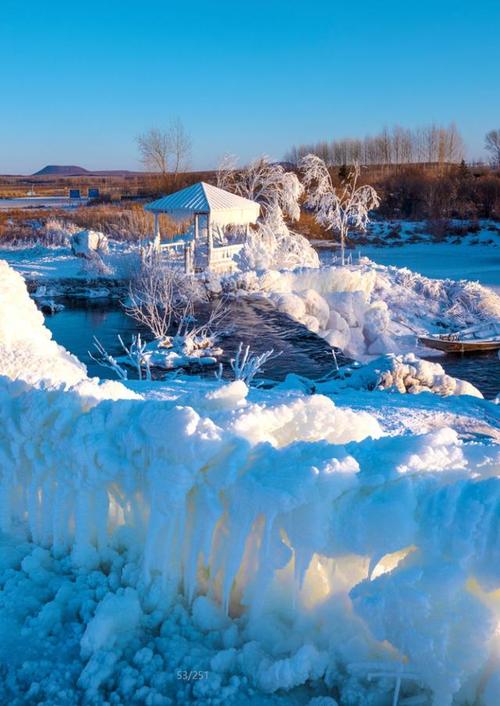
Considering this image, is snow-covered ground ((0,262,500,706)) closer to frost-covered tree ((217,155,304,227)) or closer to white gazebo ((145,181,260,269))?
white gazebo ((145,181,260,269))

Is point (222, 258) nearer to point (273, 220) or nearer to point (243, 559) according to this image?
point (273, 220)

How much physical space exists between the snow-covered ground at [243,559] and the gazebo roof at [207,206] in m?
14.6

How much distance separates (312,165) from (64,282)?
8296mm

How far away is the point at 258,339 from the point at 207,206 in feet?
20.8

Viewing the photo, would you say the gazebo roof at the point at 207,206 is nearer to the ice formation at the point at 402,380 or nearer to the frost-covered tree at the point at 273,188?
the frost-covered tree at the point at 273,188

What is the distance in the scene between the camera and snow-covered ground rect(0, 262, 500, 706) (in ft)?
8.08

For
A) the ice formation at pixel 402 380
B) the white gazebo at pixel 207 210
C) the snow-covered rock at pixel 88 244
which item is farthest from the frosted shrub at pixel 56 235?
the ice formation at pixel 402 380

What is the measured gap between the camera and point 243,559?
116 inches

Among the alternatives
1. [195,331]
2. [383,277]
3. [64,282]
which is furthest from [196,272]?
[195,331]

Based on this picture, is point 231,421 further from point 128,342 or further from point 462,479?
point 128,342

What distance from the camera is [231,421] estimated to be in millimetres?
3234

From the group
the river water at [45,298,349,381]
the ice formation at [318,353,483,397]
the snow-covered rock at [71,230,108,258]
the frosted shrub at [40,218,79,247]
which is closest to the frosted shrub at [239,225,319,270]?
the river water at [45,298,349,381]

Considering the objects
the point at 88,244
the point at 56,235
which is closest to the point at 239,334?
the point at 88,244

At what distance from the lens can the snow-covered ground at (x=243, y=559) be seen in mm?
2463
